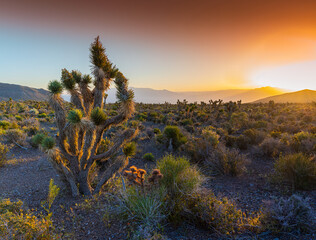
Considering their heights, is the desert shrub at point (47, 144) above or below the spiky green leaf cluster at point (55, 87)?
below

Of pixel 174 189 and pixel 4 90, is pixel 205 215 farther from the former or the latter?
pixel 4 90

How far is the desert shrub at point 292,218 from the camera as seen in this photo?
335 cm

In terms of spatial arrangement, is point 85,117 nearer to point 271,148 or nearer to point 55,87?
point 55,87

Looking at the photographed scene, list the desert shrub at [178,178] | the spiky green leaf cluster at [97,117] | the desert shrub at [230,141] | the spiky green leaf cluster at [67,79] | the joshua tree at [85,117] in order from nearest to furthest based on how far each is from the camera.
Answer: the desert shrub at [178,178] < the spiky green leaf cluster at [97,117] < the joshua tree at [85,117] < the spiky green leaf cluster at [67,79] < the desert shrub at [230,141]

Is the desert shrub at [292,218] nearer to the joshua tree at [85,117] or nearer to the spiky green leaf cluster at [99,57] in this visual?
the joshua tree at [85,117]

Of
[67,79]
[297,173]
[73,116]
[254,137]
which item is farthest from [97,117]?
[254,137]

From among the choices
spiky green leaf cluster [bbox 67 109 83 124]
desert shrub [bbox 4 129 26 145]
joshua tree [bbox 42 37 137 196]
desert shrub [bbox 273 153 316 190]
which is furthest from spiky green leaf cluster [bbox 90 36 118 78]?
desert shrub [bbox 4 129 26 145]

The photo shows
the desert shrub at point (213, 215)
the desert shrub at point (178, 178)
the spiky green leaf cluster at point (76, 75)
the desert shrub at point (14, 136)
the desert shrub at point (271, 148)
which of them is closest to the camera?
the desert shrub at point (213, 215)

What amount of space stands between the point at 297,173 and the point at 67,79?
23.8 ft

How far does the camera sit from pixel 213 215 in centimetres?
364

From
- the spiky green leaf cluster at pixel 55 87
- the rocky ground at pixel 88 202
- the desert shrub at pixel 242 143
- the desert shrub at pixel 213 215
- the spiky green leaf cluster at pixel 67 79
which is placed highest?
the spiky green leaf cluster at pixel 67 79

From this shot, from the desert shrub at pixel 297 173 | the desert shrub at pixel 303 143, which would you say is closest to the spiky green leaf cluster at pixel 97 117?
the desert shrub at pixel 297 173

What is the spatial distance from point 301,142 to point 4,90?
11289 centimetres

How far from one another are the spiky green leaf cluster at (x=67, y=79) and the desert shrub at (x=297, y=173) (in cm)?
687
